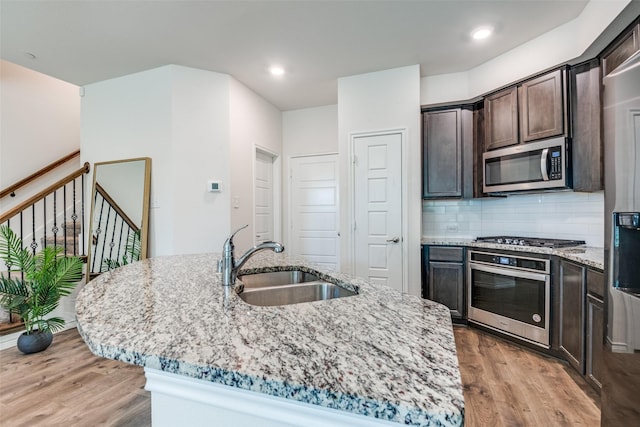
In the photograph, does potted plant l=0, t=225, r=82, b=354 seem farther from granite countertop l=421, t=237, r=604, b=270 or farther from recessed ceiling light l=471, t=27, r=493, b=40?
recessed ceiling light l=471, t=27, r=493, b=40

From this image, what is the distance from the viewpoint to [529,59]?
115 inches

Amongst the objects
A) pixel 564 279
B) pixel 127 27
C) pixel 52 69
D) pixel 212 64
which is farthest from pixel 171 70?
pixel 564 279

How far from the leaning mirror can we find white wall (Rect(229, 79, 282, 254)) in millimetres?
909

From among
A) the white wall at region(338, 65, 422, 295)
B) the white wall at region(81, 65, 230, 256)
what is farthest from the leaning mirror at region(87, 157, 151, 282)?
the white wall at region(338, 65, 422, 295)

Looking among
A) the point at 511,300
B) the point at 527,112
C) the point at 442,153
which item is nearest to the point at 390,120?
the point at 442,153

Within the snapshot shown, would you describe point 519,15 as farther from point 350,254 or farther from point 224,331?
point 224,331

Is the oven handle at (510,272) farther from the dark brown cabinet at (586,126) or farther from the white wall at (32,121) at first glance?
the white wall at (32,121)

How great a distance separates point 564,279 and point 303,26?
2913 millimetres

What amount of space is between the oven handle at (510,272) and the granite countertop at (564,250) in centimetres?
18

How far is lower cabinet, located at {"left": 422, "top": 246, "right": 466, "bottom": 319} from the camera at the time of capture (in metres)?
3.15

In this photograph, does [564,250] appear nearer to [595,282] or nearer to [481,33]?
[595,282]

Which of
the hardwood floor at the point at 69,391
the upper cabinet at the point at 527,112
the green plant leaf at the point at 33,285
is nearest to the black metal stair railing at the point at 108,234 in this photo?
the green plant leaf at the point at 33,285

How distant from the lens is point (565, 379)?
2217mm

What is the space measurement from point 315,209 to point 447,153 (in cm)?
204
